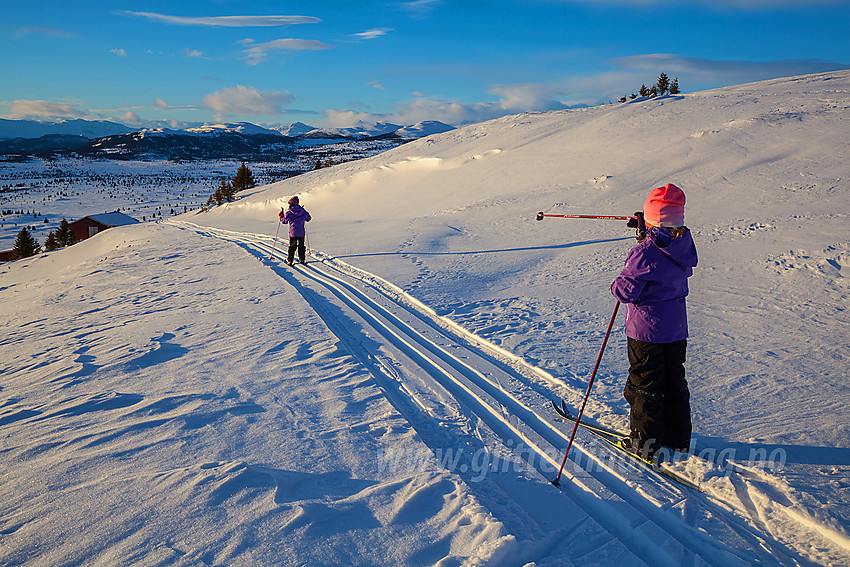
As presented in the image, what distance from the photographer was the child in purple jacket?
10.9 ft

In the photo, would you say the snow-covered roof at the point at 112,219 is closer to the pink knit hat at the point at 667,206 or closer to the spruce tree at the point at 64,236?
the spruce tree at the point at 64,236

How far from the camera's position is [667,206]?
3254mm

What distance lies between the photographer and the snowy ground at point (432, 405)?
2779 mm

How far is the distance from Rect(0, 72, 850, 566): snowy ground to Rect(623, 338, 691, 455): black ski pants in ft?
0.78

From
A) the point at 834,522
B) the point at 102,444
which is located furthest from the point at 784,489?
the point at 102,444

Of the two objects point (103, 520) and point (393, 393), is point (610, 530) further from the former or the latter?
point (103, 520)

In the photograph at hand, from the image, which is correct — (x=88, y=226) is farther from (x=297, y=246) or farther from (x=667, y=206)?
(x=667, y=206)

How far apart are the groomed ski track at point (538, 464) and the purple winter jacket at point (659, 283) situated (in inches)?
44.1

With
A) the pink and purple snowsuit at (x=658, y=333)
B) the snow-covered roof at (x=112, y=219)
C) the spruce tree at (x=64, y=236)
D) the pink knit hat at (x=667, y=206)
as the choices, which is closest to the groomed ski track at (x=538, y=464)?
the pink and purple snowsuit at (x=658, y=333)

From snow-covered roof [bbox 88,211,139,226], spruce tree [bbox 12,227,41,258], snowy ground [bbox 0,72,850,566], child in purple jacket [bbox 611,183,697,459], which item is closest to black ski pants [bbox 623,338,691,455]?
child in purple jacket [bbox 611,183,697,459]

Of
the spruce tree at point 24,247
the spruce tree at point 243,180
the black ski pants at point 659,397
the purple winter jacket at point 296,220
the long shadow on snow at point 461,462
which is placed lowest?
the spruce tree at point 24,247

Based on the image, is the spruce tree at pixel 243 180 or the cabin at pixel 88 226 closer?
the spruce tree at pixel 243 180

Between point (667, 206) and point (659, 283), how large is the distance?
1.88ft

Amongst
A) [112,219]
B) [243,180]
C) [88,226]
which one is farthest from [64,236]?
[243,180]
